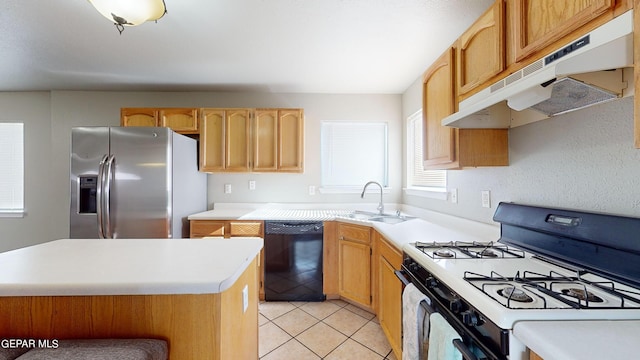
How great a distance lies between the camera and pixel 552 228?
113 centimetres

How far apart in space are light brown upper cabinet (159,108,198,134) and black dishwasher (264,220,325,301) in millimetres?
1419

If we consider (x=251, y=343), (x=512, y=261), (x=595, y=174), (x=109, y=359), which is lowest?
(x=251, y=343)

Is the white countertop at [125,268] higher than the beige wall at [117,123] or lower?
lower

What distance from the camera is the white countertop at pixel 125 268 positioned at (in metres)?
0.77

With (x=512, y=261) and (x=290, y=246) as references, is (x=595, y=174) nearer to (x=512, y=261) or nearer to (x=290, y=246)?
(x=512, y=261)

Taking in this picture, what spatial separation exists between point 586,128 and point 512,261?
633mm

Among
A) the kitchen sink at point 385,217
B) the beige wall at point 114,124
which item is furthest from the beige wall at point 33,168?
the kitchen sink at point 385,217

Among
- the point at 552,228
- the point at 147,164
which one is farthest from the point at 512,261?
the point at 147,164

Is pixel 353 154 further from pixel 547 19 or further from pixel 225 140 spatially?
pixel 547 19

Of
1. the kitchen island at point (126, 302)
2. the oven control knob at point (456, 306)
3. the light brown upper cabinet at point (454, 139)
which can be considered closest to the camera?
the kitchen island at point (126, 302)

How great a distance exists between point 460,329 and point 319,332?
57.6 inches

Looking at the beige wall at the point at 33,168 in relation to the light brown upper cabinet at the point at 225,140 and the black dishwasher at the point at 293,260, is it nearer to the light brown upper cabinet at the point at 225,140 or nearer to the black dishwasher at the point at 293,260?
the light brown upper cabinet at the point at 225,140

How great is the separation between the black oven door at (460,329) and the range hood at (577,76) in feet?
2.50

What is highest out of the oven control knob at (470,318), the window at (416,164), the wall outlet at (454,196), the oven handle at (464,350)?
the window at (416,164)
